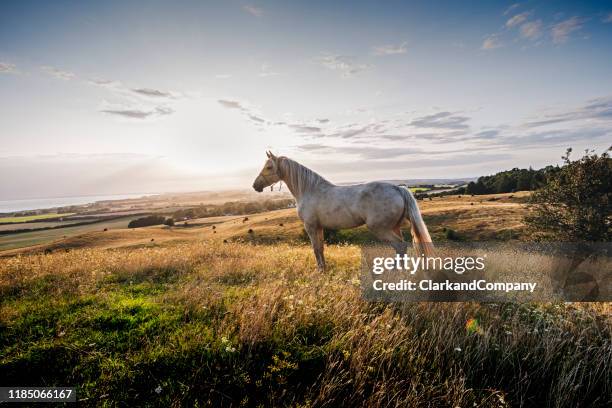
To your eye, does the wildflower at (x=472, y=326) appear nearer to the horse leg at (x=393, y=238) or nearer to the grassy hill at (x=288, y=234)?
the horse leg at (x=393, y=238)

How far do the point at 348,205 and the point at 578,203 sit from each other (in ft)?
Answer: 85.8

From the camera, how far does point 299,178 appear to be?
9117 millimetres

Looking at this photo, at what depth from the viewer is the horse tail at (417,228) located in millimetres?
7586

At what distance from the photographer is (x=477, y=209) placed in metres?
45.4

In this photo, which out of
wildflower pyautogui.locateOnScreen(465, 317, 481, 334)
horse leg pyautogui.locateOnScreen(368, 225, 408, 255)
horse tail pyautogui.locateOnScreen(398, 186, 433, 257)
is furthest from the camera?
horse leg pyautogui.locateOnScreen(368, 225, 408, 255)

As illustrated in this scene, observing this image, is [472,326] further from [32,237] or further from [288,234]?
[32,237]

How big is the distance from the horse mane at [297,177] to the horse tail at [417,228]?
244 cm

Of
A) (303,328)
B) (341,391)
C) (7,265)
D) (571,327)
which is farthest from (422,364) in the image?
(7,265)

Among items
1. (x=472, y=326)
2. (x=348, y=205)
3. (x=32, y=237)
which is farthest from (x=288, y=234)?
(x=32, y=237)

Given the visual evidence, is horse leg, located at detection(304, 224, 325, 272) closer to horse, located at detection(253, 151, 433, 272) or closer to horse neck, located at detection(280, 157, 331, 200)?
horse, located at detection(253, 151, 433, 272)

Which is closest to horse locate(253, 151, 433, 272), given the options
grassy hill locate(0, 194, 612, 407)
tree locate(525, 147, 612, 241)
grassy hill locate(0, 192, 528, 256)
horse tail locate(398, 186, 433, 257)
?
horse tail locate(398, 186, 433, 257)

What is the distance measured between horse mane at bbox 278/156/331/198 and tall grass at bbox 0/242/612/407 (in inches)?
143

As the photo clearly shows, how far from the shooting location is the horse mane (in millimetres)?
8984

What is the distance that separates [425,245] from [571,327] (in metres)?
3.19
